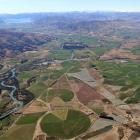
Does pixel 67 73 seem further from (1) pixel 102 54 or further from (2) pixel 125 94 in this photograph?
(1) pixel 102 54

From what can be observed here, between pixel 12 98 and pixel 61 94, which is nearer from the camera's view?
pixel 61 94

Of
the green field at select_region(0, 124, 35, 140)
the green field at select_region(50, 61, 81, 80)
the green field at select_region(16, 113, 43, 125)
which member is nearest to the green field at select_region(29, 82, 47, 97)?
the green field at select_region(50, 61, 81, 80)

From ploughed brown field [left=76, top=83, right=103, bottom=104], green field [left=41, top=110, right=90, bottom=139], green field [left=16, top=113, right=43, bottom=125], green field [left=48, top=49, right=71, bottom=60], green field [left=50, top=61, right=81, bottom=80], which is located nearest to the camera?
green field [left=41, top=110, right=90, bottom=139]

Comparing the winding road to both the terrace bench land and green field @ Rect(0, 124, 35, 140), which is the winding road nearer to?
green field @ Rect(0, 124, 35, 140)

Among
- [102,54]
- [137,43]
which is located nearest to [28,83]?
[102,54]

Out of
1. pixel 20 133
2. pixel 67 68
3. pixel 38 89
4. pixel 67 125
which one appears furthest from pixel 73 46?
pixel 20 133

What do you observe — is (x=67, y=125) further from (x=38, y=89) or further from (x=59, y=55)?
(x=59, y=55)
